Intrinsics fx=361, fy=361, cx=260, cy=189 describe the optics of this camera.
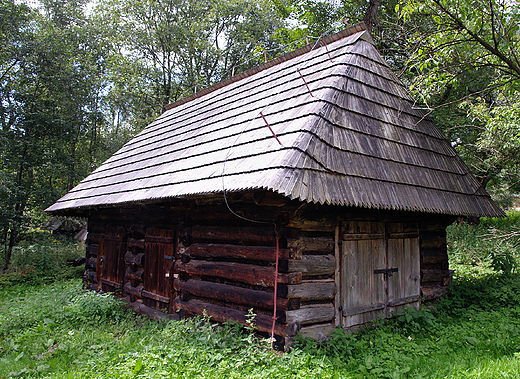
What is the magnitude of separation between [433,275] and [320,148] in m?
3.64

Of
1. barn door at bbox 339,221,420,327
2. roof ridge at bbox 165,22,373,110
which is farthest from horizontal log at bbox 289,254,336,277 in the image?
roof ridge at bbox 165,22,373,110

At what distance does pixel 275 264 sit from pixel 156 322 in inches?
110

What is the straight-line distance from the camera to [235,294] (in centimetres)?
484

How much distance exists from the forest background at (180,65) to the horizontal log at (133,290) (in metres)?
6.18

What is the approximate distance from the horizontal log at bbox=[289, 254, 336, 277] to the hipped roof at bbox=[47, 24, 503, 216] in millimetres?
886

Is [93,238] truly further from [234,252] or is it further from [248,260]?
[248,260]

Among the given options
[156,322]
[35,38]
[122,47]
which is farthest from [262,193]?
[122,47]

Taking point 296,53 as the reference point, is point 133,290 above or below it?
below

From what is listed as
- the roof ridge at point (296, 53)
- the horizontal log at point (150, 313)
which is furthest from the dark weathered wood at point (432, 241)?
the horizontal log at point (150, 313)

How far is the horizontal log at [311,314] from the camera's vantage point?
419 cm

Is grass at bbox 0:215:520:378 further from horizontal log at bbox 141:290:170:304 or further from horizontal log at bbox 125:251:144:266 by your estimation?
horizontal log at bbox 125:251:144:266

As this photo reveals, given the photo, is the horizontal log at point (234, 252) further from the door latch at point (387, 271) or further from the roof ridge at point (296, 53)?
the roof ridge at point (296, 53)

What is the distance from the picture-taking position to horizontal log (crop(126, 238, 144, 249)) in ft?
24.3

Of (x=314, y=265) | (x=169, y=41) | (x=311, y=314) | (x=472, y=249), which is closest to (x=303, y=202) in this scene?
(x=314, y=265)
